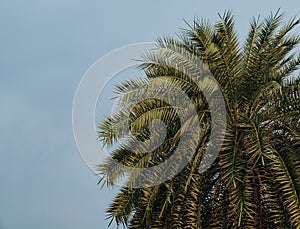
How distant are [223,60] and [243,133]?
1.84m

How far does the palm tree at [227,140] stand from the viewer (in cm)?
1320

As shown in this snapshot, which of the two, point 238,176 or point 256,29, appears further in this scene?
point 256,29

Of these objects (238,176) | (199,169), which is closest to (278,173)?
(238,176)

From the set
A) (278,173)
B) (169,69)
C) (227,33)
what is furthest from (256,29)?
(278,173)

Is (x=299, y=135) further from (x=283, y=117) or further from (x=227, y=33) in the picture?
Answer: (x=227, y=33)

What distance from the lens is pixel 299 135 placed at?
13570 mm

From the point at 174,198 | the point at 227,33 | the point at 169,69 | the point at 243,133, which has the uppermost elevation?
the point at 227,33

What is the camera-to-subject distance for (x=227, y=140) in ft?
43.8

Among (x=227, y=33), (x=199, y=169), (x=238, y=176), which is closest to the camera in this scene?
(x=238, y=176)

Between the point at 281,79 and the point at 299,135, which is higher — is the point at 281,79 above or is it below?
above

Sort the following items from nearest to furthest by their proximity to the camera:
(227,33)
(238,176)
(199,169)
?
1. (238,176)
2. (199,169)
3. (227,33)

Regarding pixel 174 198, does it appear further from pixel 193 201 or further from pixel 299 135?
pixel 299 135

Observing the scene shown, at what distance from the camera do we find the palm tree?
1320cm

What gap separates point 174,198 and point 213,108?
214cm
